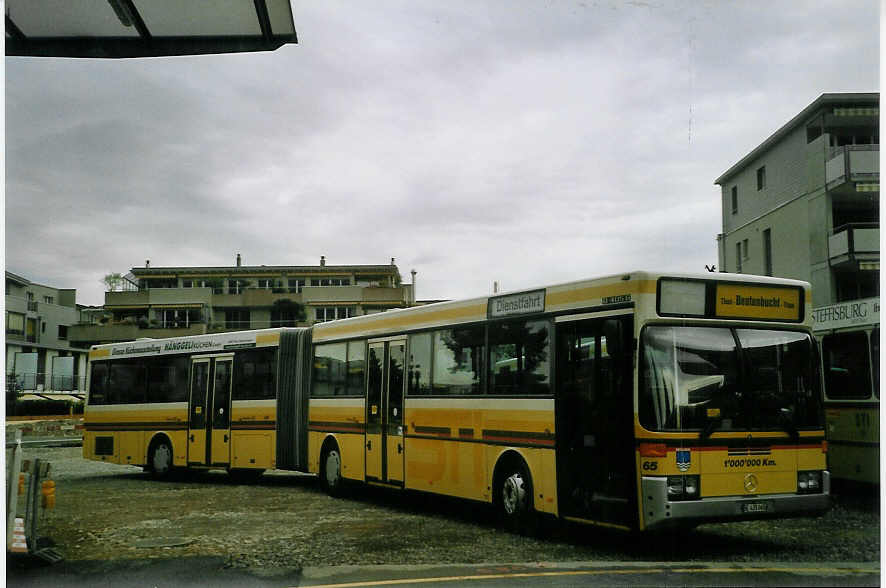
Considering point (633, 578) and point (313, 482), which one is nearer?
point (633, 578)

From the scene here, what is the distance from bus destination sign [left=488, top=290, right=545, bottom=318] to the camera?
28.0 feet

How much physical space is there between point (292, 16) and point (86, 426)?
7.86m

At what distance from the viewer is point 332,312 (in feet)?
36.0

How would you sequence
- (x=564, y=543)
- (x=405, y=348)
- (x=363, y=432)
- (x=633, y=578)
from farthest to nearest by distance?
(x=363, y=432), (x=405, y=348), (x=564, y=543), (x=633, y=578)

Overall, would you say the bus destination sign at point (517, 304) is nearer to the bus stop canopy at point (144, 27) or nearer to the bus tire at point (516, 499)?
the bus tire at point (516, 499)

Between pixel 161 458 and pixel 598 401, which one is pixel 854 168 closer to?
pixel 598 401

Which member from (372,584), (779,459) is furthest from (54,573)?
(779,459)

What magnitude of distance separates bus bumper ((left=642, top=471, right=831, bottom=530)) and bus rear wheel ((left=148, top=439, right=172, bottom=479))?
8.59 meters

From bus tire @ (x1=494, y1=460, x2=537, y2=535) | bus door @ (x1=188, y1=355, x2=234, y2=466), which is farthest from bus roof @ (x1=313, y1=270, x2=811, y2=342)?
bus door @ (x1=188, y1=355, x2=234, y2=466)

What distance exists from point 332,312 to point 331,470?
2332 millimetres

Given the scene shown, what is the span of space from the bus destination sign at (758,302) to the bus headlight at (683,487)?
1350 millimetres

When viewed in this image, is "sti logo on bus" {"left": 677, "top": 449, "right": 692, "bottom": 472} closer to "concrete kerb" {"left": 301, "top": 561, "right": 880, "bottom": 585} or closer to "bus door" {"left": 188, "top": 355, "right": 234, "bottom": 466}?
"concrete kerb" {"left": 301, "top": 561, "right": 880, "bottom": 585}

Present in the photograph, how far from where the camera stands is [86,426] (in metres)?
13.5

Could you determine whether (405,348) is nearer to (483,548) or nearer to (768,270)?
(483,548)
